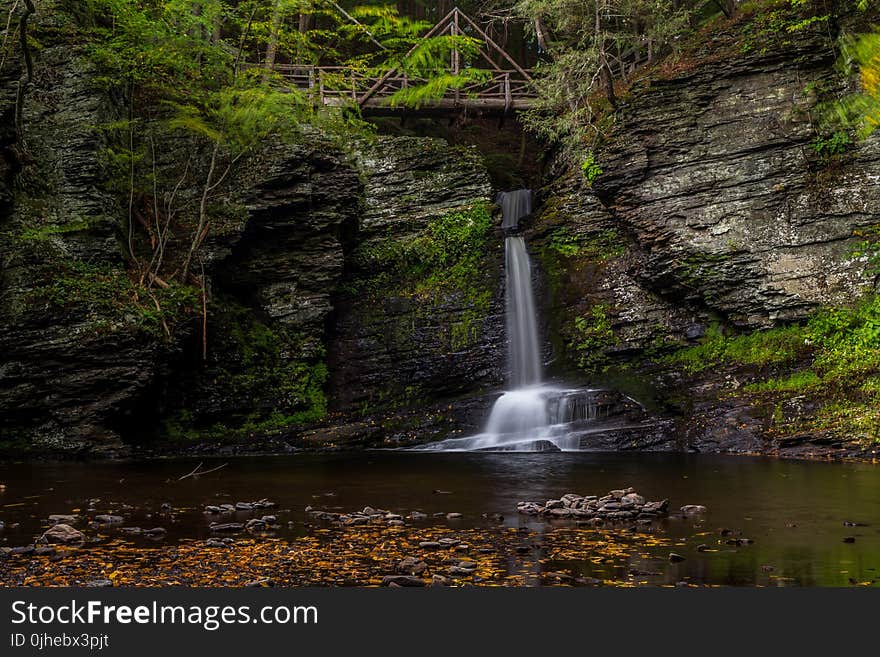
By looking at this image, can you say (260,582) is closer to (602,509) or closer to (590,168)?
(602,509)

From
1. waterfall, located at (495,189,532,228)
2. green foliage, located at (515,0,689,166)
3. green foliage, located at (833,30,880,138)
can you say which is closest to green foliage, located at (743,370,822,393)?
green foliage, located at (515,0,689,166)

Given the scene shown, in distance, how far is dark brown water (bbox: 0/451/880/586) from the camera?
4.81 metres

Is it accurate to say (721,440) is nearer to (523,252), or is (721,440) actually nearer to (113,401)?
(523,252)

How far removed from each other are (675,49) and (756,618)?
1838 centimetres

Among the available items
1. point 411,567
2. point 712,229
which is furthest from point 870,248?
point 411,567

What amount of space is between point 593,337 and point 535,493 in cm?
977

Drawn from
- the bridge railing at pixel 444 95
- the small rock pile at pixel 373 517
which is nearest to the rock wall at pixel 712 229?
the bridge railing at pixel 444 95

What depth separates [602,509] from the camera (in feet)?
21.1

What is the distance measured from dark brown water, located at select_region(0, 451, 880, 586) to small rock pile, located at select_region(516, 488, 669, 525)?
29 centimetres

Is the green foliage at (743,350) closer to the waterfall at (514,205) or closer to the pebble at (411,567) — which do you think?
the waterfall at (514,205)

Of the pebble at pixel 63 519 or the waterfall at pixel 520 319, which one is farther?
the waterfall at pixel 520 319

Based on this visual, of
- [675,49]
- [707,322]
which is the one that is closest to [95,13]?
[675,49]

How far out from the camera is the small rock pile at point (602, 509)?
248 inches

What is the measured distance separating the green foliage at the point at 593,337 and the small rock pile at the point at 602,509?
34.3ft
